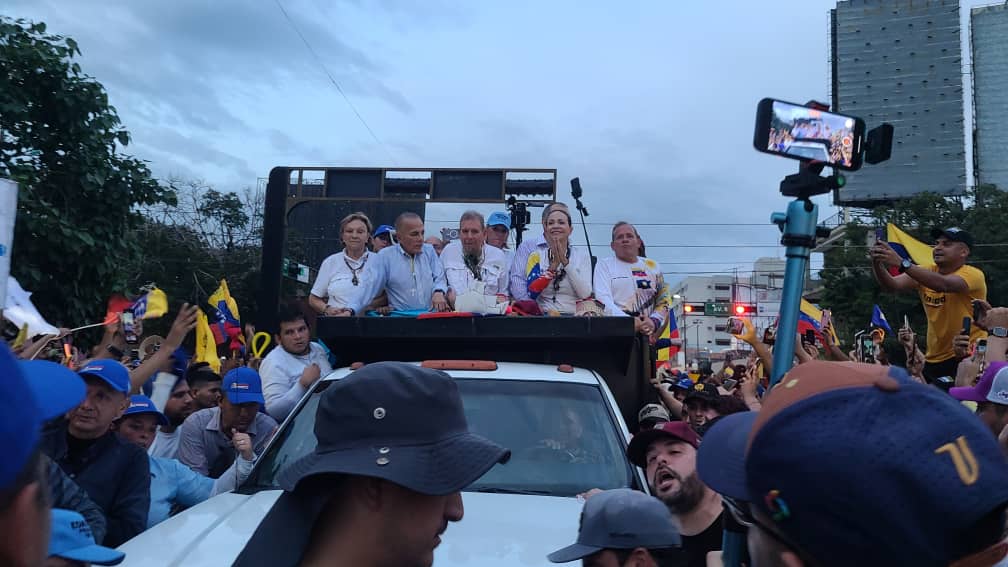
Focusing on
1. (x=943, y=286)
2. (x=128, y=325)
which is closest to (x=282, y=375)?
(x=128, y=325)

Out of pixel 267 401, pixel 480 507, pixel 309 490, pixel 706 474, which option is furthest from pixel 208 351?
pixel 706 474

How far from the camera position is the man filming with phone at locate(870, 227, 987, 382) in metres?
6.10

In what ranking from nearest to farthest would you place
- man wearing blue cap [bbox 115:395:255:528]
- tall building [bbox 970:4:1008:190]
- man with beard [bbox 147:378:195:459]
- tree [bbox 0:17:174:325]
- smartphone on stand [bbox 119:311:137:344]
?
man wearing blue cap [bbox 115:395:255:528]
smartphone on stand [bbox 119:311:137:344]
man with beard [bbox 147:378:195:459]
tree [bbox 0:17:174:325]
tall building [bbox 970:4:1008:190]

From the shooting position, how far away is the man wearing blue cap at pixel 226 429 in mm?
5344

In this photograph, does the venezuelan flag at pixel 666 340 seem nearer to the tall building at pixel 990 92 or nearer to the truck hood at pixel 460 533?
the truck hood at pixel 460 533

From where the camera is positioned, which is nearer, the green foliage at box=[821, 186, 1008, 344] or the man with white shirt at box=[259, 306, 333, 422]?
the man with white shirt at box=[259, 306, 333, 422]

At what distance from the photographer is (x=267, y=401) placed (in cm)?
584

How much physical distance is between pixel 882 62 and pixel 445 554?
7399 centimetres

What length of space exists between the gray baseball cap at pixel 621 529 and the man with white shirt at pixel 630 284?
3.20 meters

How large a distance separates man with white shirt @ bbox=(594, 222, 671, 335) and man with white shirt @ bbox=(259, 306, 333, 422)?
2.19m

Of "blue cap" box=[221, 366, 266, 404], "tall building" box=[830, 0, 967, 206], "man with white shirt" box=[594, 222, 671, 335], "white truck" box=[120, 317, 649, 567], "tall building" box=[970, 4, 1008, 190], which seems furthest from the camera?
"tall building" box=[830, 0, 967, 206]

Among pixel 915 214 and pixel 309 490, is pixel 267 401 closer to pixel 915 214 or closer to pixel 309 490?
pixel 309 490

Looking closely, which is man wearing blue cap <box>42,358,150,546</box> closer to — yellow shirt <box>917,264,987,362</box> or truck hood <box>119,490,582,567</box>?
truck hood <box>119,490,582,567</box>

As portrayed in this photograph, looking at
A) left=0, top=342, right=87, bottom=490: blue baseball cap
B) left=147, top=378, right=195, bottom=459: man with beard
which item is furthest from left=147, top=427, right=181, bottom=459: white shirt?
left=0, top=342, right=87, bottom=490: blue baseball cap
